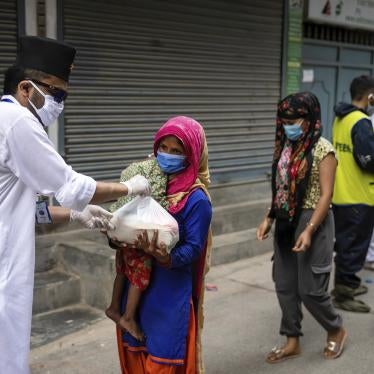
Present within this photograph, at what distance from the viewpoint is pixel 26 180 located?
6.82 feet

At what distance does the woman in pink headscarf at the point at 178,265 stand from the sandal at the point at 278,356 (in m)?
1.25

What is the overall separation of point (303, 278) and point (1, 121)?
2125 millimetres

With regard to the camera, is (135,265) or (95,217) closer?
(95,217)

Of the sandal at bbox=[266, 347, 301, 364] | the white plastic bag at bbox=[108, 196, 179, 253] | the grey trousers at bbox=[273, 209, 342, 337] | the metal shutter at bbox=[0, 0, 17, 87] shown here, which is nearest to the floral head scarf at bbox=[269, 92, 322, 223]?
the grey trousers at bbox=[273, 209, 342, 337]

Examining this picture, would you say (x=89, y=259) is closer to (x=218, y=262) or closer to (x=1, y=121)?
(x=218, y=262)

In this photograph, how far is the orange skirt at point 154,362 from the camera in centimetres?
242

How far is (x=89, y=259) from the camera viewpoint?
4574mm

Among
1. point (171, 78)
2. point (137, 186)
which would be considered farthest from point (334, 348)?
point (171, 78)

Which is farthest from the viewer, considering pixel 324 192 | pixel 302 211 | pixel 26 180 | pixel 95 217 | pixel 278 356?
pixel 278 356

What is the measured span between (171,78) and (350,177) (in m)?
2.44

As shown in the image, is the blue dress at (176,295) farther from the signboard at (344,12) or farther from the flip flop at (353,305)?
the signboard at (344,12)

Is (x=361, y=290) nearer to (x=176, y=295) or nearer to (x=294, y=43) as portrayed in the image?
(x=176, y=295)

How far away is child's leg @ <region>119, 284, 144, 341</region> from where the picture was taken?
245cm

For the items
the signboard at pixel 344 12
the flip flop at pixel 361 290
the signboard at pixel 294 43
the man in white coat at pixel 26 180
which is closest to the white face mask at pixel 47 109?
the man in white coat at pixel 26 180
